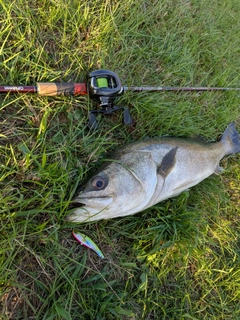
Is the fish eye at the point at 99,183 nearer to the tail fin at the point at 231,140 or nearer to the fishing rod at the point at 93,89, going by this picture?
the fishing rod at the point at 93,89

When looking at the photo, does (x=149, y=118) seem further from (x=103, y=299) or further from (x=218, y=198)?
(x=103, y=299)

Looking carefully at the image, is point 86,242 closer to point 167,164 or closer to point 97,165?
point 97,165

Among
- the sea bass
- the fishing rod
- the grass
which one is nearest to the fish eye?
the sea bass

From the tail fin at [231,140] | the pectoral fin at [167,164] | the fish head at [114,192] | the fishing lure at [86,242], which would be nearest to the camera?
the fish head at [114,192]

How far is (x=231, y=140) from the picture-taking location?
347 cm

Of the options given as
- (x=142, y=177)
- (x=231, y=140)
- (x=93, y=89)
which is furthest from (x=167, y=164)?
(x=231, y=140)

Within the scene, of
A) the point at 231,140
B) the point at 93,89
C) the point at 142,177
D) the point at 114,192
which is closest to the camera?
the point at 114,192

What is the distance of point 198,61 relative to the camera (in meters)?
3.74

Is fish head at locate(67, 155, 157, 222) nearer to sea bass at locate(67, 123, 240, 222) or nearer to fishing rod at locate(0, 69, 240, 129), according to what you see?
sea bass at locate(67, 123, 240, 222)

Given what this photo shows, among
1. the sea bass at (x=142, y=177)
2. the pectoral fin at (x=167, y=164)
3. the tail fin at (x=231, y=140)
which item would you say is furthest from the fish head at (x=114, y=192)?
the tail fin at (x=231, y=140)

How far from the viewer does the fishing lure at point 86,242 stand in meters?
2.58

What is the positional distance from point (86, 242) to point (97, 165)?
68cm

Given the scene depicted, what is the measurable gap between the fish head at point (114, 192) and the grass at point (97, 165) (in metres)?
0.16

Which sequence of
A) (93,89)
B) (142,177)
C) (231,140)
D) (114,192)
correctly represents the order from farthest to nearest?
(231,140)
(93,89)
(142,177)
(114,192)
